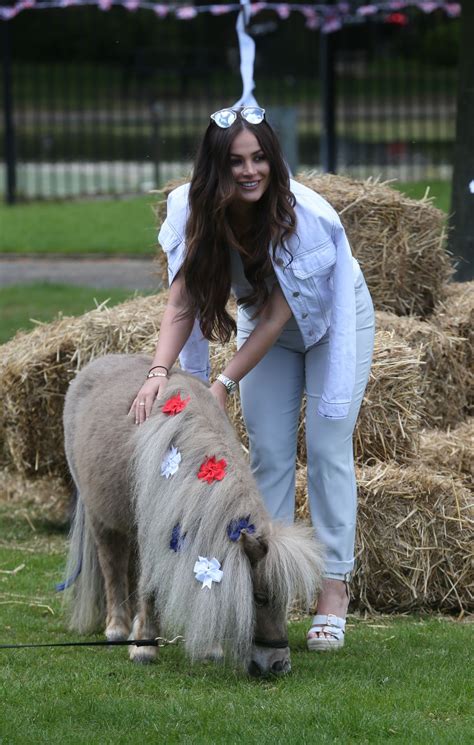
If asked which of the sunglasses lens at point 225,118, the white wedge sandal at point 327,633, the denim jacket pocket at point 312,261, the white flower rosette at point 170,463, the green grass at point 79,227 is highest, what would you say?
the sunglasses lens at point 225,118

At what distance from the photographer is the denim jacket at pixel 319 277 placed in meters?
4.75

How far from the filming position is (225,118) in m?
4.64

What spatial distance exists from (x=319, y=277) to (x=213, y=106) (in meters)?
20.8

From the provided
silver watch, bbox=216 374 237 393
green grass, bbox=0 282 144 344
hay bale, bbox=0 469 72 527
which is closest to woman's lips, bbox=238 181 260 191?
silver watch, bbox=216 374 237 393

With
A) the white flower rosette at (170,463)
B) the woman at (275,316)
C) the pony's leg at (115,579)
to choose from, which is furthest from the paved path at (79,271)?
the white flower rosette at (170,463)

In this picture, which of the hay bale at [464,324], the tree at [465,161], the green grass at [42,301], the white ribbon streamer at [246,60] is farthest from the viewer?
the green grass at [42,301]

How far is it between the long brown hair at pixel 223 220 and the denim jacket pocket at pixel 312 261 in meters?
0.10

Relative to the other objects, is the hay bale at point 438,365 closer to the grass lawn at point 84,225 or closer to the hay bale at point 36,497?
the hay bale at point 36,497

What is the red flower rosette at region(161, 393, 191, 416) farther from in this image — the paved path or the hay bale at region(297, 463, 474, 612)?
the paved path

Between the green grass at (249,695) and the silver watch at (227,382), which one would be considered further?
the silver watch at (227,382)

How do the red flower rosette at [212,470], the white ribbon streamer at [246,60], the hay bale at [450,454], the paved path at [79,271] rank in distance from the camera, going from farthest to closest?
1. the paved path at [79,271]
2. the white ribbon streamer at [246,60]
3. the hay bale at [450,454]
4. the red flower rosette at [212,470]

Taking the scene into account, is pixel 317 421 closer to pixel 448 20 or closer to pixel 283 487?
pixel 283 487

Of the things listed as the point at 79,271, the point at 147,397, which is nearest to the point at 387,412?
the point at 147,397

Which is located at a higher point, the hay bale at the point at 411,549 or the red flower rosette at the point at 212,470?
the red flower rosette at the point at 212,470
